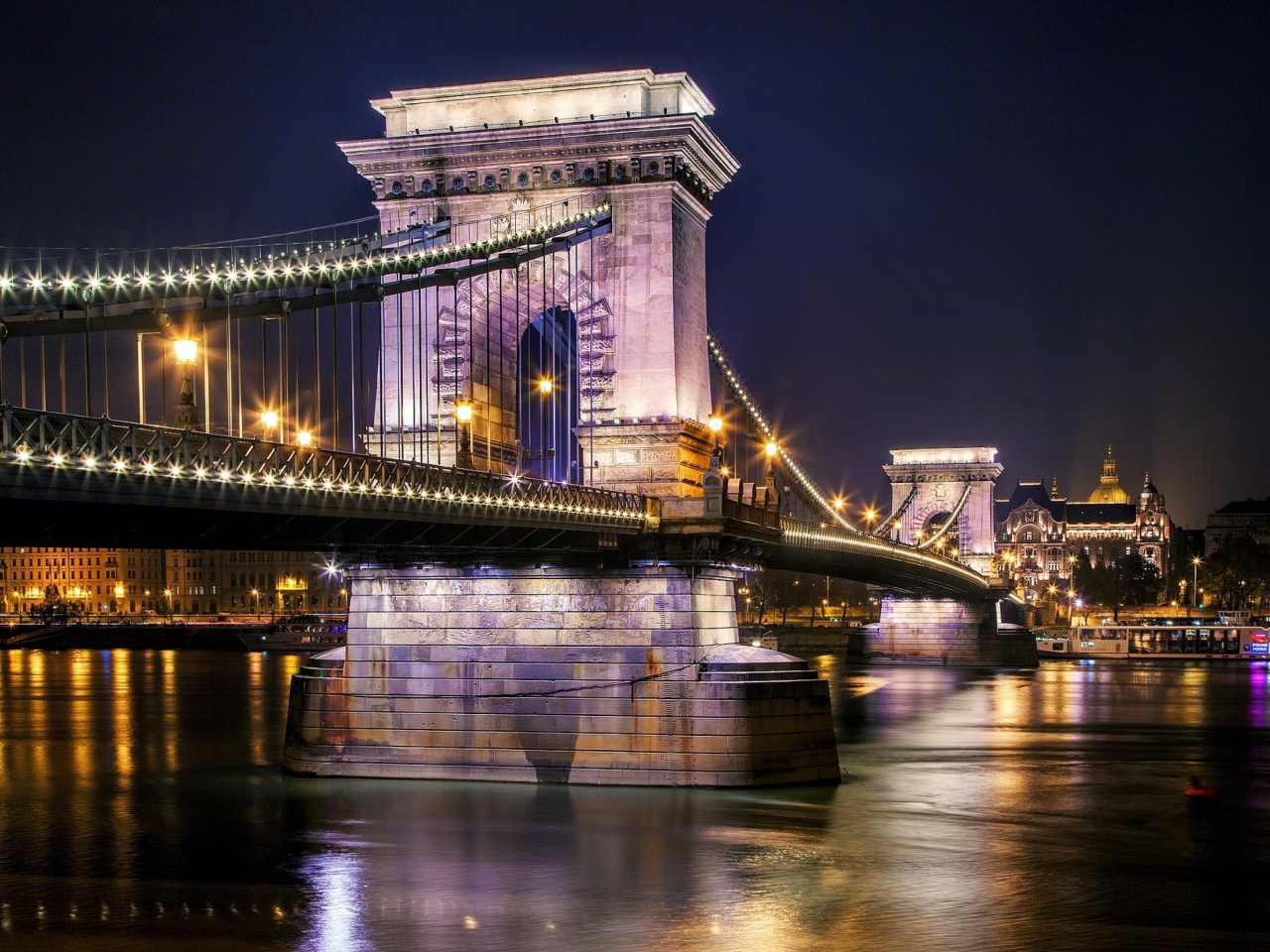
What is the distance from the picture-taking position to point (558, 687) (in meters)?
34.1

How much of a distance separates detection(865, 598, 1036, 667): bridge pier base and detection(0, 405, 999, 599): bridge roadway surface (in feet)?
201

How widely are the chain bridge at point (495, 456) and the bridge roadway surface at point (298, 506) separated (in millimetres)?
66

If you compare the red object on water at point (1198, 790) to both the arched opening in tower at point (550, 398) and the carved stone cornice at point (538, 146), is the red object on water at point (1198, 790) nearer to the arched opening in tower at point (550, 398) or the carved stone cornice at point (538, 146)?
the arched opening in tower at point (550, 398)

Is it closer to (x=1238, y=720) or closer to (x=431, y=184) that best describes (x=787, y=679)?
(x=431, y=184)

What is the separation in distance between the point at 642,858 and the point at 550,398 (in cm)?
1980

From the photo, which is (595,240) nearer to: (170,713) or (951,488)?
(170,713)

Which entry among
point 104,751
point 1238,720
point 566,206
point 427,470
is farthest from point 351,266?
point 1238,720

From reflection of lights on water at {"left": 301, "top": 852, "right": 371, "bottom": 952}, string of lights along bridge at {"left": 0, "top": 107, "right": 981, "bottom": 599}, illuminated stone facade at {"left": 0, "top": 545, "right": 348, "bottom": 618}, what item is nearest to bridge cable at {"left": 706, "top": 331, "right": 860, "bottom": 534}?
string of lights along bridge at {"left": 0, "top": 107, "right": 981, "bottom": 599}

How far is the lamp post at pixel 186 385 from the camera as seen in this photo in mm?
22469

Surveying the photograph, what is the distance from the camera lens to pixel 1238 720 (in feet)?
206

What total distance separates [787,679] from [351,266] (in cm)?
1253

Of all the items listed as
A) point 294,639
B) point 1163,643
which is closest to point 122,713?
point 294,639

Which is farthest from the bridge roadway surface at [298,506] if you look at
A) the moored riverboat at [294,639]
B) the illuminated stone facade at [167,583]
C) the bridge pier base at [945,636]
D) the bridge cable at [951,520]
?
the illuminated stone facade at [167,583]

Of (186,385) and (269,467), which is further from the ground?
(186,385)
